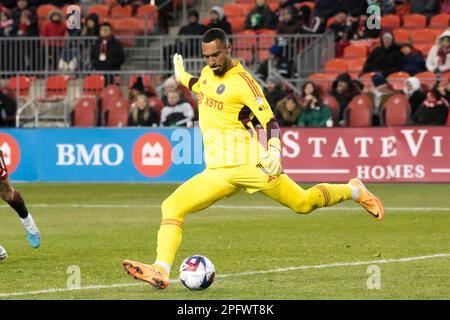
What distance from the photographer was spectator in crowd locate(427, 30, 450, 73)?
26484 mm

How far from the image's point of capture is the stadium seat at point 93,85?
28.5 m

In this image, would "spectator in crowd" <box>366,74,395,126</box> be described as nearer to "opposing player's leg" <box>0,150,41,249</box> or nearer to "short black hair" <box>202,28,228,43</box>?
"opposing player's leg" <box>0,150,41,249</box>

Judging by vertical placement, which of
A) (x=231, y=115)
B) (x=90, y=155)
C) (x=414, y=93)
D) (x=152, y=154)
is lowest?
(x=90, y=155)

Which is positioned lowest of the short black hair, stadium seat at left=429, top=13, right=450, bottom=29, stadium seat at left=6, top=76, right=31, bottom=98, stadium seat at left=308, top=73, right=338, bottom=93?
stadium seat at left=6, top=76, right=31, bottom=98

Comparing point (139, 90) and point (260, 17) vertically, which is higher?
point (260, 17)

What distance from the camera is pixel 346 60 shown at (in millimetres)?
28266

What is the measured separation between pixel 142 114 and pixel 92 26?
4.88 metres

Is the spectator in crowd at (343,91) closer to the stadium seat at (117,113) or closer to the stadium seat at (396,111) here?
the stadium seat at (396,111)

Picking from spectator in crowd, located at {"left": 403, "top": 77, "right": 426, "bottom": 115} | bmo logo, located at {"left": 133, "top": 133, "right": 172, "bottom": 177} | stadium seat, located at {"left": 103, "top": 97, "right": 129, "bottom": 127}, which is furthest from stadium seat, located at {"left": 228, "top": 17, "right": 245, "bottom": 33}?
bmo logo, located at {"left": 133, "top": 133, "right": 172, "bottom": 177}

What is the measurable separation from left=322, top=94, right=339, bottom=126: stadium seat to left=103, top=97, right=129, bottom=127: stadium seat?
4.29 m

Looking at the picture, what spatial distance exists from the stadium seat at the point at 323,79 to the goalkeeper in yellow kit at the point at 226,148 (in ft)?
49.4

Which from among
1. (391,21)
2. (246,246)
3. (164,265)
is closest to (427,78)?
(391,21)

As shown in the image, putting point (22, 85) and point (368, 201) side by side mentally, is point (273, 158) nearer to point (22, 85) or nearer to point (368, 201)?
point (368, 201)

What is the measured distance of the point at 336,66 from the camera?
2778cm
